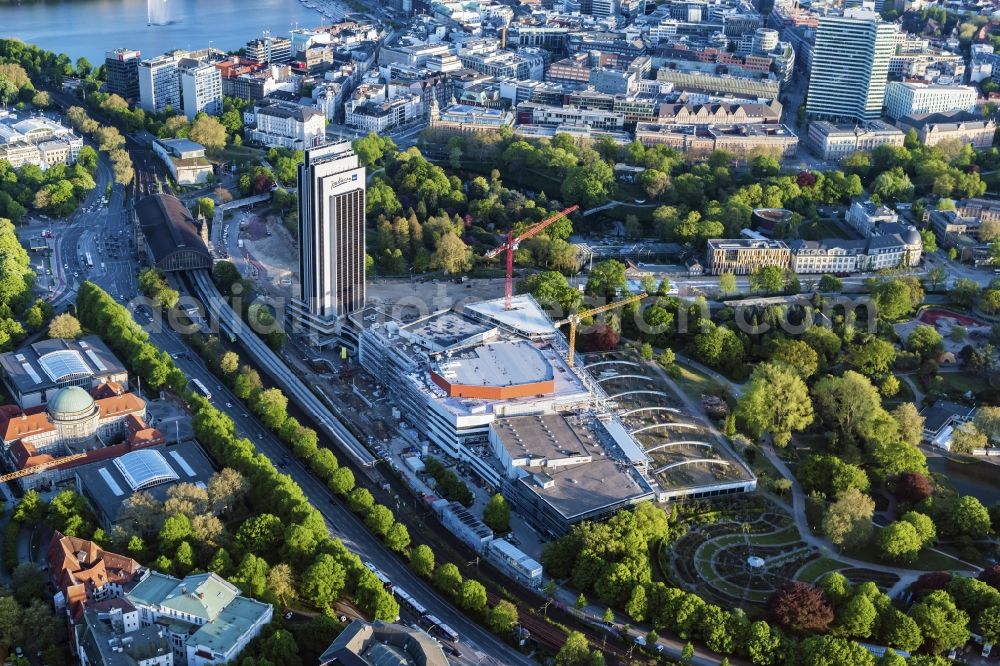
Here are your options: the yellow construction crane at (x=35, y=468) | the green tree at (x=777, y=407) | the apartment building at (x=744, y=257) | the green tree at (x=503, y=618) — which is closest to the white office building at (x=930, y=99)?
the apartment building at (x=744, y=257)

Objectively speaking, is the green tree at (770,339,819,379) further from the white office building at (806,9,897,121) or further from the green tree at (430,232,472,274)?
the white office building at (806,9,897,121)

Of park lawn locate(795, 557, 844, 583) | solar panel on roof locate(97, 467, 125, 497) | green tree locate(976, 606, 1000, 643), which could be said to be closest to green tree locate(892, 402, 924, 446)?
park lawn locate(795, 557, 844, 583)

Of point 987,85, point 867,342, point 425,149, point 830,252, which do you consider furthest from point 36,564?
point 987,85

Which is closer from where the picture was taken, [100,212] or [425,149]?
[100,212]

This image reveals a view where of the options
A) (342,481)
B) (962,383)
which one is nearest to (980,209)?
(962,383)

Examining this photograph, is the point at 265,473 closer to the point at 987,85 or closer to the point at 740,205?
the point at 740,205

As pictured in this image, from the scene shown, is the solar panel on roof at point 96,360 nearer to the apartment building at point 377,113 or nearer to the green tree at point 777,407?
the green tree at point 777,407

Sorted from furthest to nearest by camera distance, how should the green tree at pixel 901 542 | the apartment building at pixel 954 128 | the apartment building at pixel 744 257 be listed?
the apartment building at pixel 954 128, the apartment building at pixel 744 257, the green tree at pixel 901 542
